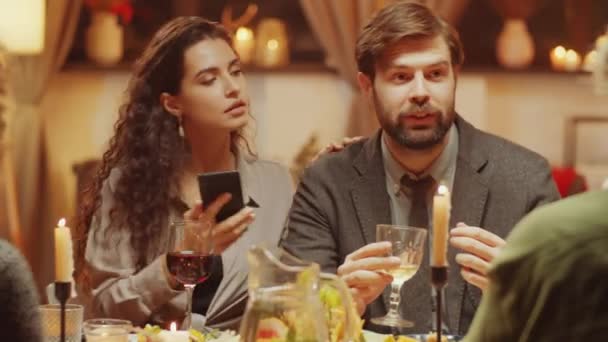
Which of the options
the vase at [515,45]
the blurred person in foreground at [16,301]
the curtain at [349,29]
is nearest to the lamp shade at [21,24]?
the curtain at [349,29]

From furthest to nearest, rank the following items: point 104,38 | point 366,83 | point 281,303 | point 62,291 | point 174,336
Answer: point 104,38
point 366,83
point 174,336
point 62,291
point 281,303

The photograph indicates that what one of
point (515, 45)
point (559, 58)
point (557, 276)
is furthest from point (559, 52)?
point (557, 276)

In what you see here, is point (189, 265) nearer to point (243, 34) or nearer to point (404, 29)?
point (404, 29)

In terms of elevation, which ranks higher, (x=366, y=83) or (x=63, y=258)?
(x=366, y=83)

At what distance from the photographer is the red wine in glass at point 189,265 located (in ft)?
7.38

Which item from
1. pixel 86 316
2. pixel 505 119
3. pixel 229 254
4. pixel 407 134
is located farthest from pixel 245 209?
pixel 505 119

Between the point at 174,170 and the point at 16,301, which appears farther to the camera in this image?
the point at 174,170

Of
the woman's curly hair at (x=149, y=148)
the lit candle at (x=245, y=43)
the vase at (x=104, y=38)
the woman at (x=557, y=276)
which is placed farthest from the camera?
the vase at (x=104, y=38)

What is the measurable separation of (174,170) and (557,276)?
198cm

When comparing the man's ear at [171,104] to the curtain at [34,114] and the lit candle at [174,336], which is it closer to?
the lit candle at [174,336]

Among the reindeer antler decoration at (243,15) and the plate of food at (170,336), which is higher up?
the reindeer antler decoration at (243,15)

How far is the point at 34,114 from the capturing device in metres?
5.72

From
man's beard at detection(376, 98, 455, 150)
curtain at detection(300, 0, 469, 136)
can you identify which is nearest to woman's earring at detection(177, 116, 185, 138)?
man's beard at detection(376, 98, 455, 150)

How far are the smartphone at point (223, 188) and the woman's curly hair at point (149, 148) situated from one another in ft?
1.13
